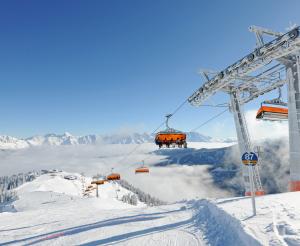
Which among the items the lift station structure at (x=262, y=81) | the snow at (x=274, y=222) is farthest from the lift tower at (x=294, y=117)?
the snow at (x=274, y=222)

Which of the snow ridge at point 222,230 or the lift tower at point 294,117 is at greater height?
the lift tower at point 294,117

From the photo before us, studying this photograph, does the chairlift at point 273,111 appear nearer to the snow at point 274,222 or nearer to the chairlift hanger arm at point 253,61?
the chairlift hanger arm at point 253,61

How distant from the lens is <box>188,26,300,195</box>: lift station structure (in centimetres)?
1630

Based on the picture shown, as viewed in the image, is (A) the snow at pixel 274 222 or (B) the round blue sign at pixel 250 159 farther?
(B) the round blue sign at pixel 250 159

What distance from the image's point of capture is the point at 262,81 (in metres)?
21.0

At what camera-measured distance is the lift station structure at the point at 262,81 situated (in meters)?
16.3

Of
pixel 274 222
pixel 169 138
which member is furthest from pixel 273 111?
pixel 274 222

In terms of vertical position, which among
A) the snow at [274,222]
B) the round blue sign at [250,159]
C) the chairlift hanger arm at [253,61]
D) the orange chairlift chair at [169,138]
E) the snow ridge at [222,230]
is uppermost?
the chairlift hanger arm at [253,61]

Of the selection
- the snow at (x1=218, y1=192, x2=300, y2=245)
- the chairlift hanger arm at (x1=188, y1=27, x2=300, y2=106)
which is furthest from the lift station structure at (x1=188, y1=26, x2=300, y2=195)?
the snow at (x1=218, y1=192, x2=300, y2=245)

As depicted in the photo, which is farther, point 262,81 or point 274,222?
point 262,81

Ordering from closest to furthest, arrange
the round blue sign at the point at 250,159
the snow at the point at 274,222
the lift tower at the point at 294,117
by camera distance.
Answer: the snow at the point at 274,222, the round blue sign at the point at 250,159, the lift tower at the point at 294,117

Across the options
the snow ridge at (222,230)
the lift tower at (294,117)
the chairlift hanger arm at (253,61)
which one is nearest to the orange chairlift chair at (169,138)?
the chairlift hanger arm at (253,61)

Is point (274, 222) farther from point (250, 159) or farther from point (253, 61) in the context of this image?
point (253, 61)

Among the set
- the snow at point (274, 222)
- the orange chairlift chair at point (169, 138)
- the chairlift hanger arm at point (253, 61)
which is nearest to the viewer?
the snow at point (274, 222)
